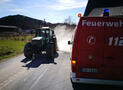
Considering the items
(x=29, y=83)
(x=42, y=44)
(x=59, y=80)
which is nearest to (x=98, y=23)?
(x=59, y=80)

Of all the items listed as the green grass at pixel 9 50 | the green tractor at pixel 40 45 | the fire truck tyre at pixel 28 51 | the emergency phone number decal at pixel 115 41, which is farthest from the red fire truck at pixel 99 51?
the green grass at pixel 9 50

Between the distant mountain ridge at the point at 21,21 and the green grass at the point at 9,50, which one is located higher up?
the distant mountain ridge at the point at 21,21

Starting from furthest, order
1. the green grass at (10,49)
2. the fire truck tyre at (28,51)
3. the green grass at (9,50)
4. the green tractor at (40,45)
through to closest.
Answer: the green grass at (10,49)
the green grass at (9,50)
the green tractor at (40,45)
the fire truck tyre at (28,51)

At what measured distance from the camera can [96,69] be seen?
11.4ft

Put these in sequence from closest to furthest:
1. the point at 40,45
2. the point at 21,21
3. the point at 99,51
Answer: the point at 99,51 → the point at 40,45 → the point at 21,21

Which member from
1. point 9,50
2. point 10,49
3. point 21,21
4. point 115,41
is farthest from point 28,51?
point 21,21

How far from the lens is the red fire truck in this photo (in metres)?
3.26

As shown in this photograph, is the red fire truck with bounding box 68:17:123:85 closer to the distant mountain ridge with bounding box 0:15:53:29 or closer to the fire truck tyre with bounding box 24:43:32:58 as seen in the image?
the fire truck tyre with bounding box 24:43:32:58

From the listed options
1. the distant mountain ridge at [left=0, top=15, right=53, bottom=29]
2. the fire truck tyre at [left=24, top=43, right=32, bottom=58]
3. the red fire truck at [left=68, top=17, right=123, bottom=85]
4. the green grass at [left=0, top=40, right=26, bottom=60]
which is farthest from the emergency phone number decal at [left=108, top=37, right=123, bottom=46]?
the distant mountain ridge at [left=0, top=15, right=53, bottom=29]

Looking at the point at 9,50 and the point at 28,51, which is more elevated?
the point at 28,51

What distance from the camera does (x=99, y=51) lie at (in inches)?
133

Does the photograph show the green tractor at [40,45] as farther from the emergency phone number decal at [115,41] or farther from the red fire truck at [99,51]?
the emergency phone number decal at [115,41]

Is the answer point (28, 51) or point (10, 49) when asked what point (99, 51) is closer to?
point (28, 51)

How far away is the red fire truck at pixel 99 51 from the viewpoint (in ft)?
10.7
